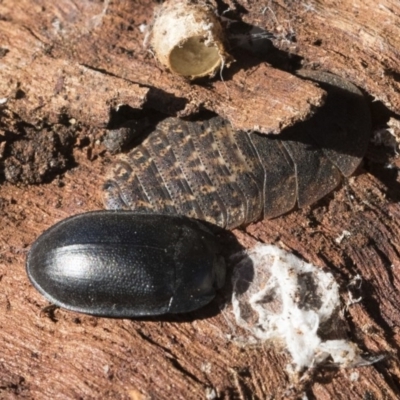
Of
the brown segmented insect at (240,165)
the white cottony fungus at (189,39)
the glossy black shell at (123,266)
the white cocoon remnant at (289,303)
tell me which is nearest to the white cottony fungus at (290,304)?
the white cocoon remnant at (289,303)

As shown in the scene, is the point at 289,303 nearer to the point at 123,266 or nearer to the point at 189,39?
the point at 123,266

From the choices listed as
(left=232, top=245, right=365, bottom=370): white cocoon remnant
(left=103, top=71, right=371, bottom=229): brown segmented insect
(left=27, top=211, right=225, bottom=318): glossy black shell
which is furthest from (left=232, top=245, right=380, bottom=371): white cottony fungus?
(left=103, top=71, right=371, bottom=229): brown segmented insect

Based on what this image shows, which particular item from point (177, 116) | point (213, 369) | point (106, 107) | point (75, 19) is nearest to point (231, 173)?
point (177, 116)

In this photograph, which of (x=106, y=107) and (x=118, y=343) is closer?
(x=118, y=343)

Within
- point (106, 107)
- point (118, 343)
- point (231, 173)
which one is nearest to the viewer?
point (118, 343)

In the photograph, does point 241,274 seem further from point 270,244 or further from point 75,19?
point 75,19

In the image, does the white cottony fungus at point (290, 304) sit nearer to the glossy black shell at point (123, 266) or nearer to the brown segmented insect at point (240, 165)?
the glossy black shell at point (123, 266)
